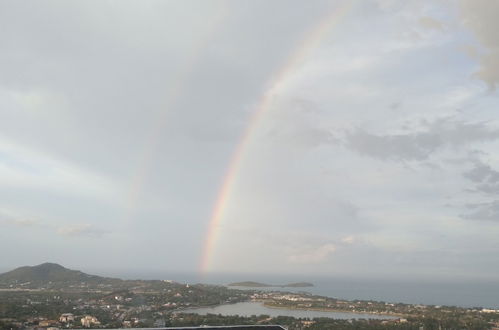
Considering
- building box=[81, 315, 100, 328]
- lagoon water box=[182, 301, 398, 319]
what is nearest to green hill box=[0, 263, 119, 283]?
lagoon water box=[182, 301, 398, 319]

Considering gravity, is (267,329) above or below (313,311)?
above

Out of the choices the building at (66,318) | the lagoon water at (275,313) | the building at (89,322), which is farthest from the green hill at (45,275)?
the building at (89,322)

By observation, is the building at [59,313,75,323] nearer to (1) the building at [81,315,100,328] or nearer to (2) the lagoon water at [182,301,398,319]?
(1) the building at [81,315,100,328]

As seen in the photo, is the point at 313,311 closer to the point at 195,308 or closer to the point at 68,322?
the point at 195,308

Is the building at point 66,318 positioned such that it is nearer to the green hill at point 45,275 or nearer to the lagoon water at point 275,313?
the lagoon water at point 275,313

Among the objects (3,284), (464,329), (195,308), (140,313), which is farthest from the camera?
(3,284)

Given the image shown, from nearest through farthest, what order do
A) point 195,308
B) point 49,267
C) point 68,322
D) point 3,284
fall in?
point 68,322 < point 195,308 < point 3,284 < point 49,267

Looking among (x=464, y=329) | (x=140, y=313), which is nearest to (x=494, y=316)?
(x=464, y=329)

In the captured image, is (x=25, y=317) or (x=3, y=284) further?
(x=3, y=284)
